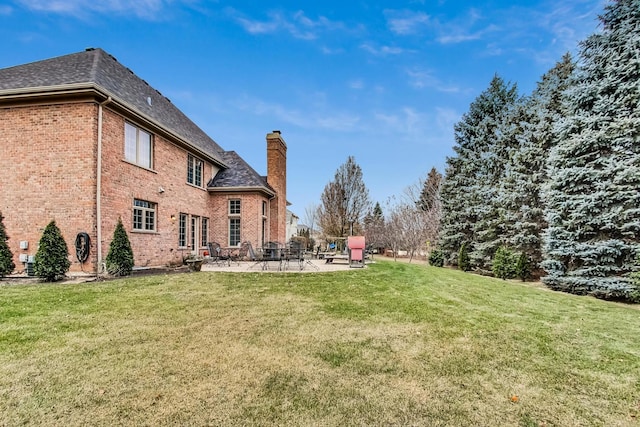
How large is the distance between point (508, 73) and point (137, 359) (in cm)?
2025

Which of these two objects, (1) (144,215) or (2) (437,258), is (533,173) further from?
(1) (144,215)

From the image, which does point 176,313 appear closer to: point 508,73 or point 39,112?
point 39,112

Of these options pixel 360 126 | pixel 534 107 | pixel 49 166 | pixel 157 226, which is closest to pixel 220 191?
pixel 157 226

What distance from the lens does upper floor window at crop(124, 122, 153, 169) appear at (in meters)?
11.2

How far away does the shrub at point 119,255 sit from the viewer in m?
9.59

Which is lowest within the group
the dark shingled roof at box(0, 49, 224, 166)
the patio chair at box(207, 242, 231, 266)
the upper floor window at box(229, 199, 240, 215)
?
the patio chair at box(207, 242, 231, 266)

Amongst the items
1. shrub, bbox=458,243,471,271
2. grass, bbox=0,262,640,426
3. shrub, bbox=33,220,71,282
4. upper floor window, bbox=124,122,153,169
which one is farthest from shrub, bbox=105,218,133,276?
shrub, bbox=458,243,471,271

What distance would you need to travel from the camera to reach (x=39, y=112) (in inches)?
386

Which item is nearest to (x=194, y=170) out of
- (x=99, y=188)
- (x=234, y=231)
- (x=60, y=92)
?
(x=234, y=231)

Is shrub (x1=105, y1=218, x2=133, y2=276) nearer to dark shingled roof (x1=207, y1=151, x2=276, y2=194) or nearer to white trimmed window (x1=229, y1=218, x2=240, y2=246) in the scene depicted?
white trimmed window (x1=229, y1=218, x2=240, y2=246)

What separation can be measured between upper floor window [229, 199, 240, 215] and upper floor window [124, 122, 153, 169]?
5506mm

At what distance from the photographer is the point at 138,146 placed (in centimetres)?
1173

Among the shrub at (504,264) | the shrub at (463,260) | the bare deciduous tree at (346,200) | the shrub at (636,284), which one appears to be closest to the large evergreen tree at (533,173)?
the shrub at (504,264)

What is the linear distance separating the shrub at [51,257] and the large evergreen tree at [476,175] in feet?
52.3
